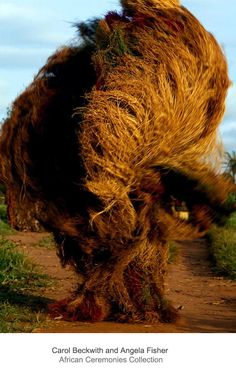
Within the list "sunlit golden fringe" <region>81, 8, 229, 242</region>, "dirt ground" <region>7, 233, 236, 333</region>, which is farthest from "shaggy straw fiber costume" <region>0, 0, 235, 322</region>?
"dirt ground" <region>7, 233, 236, 333</region>

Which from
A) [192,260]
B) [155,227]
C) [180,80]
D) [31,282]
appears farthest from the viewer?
[192,260]

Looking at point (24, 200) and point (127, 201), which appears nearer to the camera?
point (127, 201)

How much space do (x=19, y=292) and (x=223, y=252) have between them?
15.6ft

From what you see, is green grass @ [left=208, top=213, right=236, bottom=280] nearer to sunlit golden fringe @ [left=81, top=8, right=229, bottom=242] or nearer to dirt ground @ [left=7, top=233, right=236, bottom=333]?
dirt ground @ [left=7, top=233, right=236, bottom=333]

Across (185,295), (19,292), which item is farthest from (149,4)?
(185,295)

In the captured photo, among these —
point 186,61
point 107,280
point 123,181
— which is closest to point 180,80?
point 186,61

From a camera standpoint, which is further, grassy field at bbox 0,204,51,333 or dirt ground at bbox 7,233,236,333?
grassy field at bbox 0,204,51,333

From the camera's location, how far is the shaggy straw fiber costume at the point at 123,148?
22.5 ft

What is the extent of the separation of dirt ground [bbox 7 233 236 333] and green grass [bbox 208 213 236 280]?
0.53 ft

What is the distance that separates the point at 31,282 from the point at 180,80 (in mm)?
4612

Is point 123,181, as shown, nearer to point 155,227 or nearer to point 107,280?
point 155,227

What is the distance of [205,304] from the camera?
988 cm

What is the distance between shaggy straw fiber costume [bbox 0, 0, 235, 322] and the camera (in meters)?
6.86

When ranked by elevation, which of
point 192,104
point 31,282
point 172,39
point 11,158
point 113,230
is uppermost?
point 172,39
